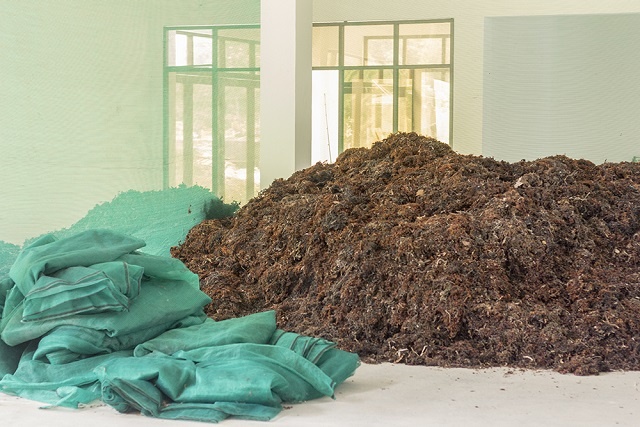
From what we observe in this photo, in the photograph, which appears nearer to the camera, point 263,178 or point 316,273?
point 316,273

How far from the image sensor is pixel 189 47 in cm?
526

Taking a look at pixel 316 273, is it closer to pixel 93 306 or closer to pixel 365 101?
pixel 93 306

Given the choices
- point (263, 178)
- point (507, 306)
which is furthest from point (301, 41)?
point (507, 306)

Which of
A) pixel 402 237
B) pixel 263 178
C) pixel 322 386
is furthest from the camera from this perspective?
pixel 263 178

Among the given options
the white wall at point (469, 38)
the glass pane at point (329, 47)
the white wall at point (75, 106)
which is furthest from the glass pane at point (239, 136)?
the glass pane at point (329, 47)

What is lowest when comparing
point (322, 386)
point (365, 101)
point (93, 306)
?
point (322, 386)

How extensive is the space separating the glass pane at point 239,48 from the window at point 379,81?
14.3 ft

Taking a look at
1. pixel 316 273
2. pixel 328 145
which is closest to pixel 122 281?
pixel 316 273

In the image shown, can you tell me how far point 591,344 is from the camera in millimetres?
3381

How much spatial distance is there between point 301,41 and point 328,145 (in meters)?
4.53

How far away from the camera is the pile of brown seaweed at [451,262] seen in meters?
3.46

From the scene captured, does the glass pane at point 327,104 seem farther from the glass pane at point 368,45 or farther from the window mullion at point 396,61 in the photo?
the window mullion at point 396,61

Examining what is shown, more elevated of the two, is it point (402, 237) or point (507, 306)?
point (402, 237)

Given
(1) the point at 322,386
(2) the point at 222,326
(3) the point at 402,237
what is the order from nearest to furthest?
(1) the point at 322,386, (2) the point at 222,326, (3) the point at 402,237
